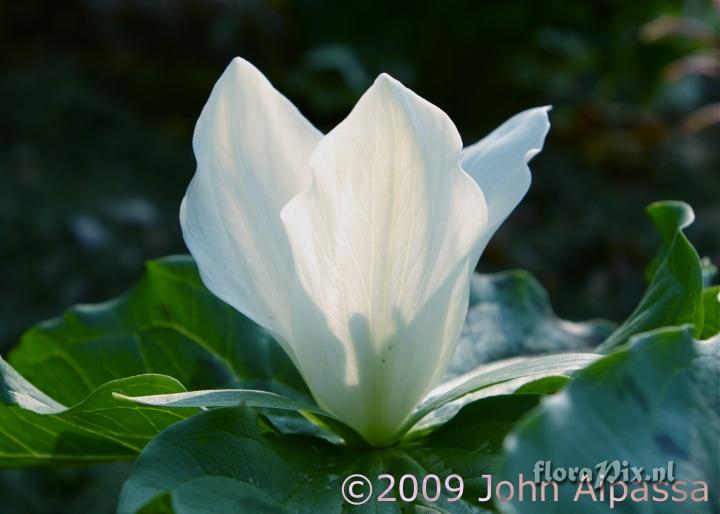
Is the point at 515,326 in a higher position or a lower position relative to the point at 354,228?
lower

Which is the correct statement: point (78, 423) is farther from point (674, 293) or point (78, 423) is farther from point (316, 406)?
point (674, 293)

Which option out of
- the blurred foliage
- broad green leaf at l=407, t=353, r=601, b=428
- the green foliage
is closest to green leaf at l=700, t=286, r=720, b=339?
the green foliage

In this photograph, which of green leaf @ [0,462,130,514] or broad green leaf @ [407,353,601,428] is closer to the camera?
broad green leaf @ [407,353,601,428]

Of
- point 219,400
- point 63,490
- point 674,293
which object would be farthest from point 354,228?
→ point 63,490

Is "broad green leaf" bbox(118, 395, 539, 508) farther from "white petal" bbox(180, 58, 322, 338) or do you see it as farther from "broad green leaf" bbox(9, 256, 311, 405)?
"broad green leaf" bbox(9, 256, 311, 405)

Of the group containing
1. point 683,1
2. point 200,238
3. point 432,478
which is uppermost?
point 683,1

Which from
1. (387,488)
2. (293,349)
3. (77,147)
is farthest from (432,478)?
(77,147)

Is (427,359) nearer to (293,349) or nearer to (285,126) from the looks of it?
(293,349)
